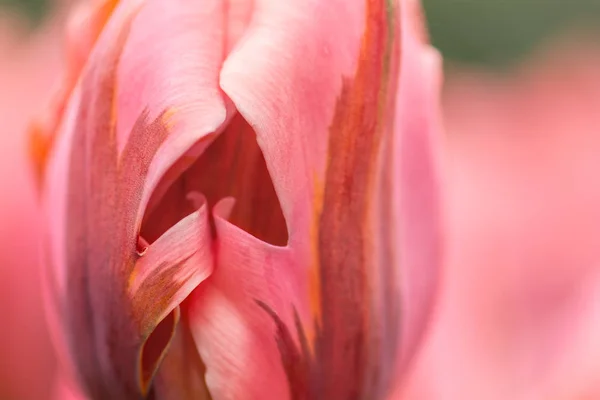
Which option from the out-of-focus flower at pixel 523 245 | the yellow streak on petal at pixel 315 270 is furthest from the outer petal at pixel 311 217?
the out-of-focus flower at pixel 523 245

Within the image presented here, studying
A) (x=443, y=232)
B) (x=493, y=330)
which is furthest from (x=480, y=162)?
(x=443, y=232)

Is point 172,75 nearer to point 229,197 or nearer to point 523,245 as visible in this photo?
point 229,197

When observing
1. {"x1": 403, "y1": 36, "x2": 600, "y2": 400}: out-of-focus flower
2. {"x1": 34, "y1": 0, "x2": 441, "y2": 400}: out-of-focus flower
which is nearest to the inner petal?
{"x1": 34, "y1": 0, "x2": 441, "y2": 400}: out-of-focus flower

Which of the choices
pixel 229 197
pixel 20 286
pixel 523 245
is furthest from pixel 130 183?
pixel 523 245

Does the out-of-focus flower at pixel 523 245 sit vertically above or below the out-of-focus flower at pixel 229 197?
below

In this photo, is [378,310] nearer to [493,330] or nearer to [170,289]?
[170,289]

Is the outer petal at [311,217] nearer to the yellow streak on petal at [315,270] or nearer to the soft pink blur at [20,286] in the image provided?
the yellow streak on petal at [315,270]
